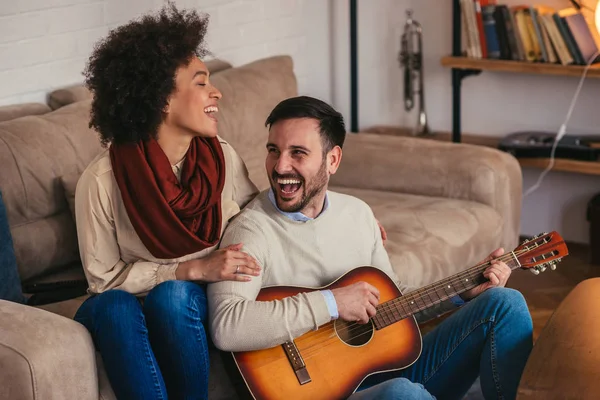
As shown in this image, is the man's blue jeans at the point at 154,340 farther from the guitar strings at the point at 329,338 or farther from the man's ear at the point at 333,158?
the man's ear at the point at 333,158

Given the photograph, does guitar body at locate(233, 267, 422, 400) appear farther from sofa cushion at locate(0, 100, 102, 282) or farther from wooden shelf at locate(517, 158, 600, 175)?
wooden shelf at locate(517, 158, 600, 175)

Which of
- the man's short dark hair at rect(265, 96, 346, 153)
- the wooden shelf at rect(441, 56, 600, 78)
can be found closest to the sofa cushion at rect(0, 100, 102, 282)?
the man's short dark hair at rect(265, 96, 346, 153)

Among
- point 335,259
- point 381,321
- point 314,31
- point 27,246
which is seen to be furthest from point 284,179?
point 314,31

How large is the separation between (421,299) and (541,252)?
0.28 metres

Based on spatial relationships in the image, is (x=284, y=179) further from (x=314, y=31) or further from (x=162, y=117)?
(x=314, y=31)

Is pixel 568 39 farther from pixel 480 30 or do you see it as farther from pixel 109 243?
pixel 109 243

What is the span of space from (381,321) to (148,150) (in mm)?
637

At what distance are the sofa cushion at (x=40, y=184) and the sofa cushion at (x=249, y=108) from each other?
57 centimetres

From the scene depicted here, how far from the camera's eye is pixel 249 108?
3156mm

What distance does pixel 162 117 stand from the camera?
7.36 feet

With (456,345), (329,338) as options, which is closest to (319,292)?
(329,338)

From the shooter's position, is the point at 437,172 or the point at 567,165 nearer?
the point at 437,172

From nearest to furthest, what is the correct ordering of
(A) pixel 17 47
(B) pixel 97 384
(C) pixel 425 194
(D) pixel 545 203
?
(B) pixel 97 384 → (A) pixel 17 47 → (C) pixel 425 194 → (D) pixel 545 203

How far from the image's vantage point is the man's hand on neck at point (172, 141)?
89.3 inches
